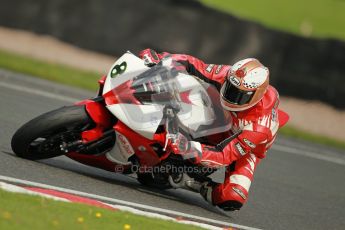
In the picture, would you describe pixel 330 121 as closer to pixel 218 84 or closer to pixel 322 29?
pixel 322 29

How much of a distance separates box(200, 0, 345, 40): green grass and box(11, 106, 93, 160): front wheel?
364 inches

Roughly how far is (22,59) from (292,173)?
5.62m

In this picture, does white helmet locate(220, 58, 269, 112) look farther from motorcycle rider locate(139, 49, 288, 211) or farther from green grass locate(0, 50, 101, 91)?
green grass locate(0, 50, 101, 91)

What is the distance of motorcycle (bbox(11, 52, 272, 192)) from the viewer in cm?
680

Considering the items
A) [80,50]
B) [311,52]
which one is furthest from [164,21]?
[311,52]

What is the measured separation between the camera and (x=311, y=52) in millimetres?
13500

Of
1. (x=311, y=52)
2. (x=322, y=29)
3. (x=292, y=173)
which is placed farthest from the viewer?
(x=322, y=29)

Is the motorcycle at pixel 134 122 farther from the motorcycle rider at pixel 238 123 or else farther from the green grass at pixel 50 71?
the green grass at pixel 50 71

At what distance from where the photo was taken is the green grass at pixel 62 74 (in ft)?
43.2

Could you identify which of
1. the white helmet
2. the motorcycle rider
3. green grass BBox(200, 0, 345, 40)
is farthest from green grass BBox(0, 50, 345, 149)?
the white helmet

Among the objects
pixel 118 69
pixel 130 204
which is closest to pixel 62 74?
pixel 118 69

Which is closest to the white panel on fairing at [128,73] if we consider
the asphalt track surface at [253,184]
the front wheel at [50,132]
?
the front wheel at [50,132]

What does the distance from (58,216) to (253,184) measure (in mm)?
4116

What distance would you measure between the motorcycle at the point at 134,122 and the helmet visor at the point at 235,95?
17 centimetres
